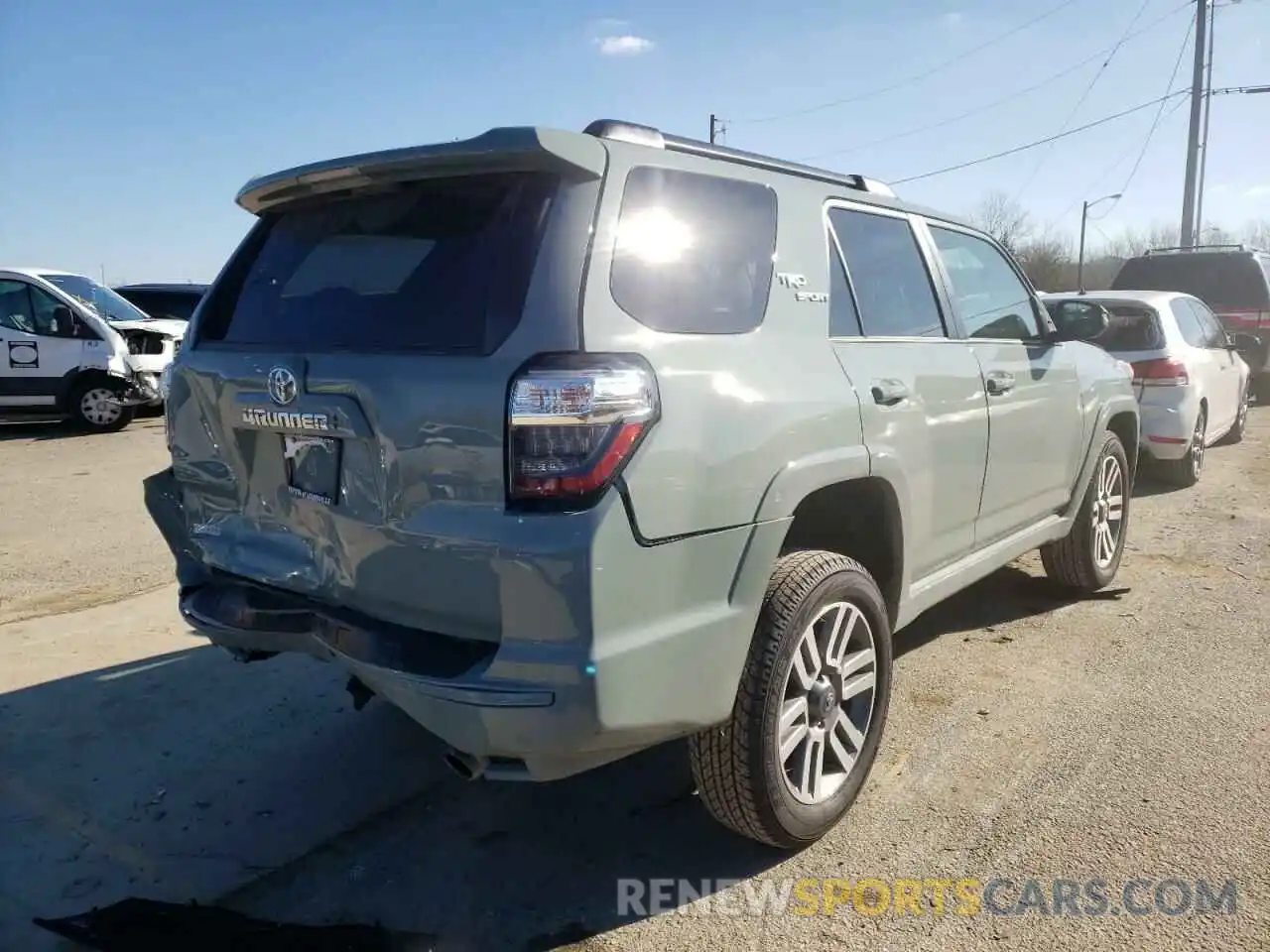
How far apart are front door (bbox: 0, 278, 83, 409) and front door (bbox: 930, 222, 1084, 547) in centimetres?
1137

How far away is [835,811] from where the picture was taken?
3068 millimetres

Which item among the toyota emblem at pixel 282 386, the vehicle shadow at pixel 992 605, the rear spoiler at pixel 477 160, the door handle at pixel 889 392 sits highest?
the rear spoiler at pixel 477 160

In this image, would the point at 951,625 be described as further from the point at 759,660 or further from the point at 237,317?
the point at 237,317

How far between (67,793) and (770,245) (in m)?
2.94

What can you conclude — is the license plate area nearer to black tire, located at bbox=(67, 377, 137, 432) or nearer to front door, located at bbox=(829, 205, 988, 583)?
front door, located at bbox=(829, 205, 988, 583)

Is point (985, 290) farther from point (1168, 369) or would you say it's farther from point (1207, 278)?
point (1207, 278)

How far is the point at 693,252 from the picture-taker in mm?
2748

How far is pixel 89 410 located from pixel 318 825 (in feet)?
36.1

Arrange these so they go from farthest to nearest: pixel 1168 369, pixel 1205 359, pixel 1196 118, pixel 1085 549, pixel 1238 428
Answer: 1. pixel 1196 118
2. pixel 1238 428
3. pixel 1205 359
4. pixel 1168 369
5. pixel 1085 549

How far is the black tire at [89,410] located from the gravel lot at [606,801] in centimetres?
835

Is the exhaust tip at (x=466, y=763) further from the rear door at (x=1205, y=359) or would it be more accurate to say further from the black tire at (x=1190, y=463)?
Result: the rear door at (x=1205, y=359)

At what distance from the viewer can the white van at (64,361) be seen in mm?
12078

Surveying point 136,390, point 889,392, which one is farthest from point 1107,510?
point 136,390

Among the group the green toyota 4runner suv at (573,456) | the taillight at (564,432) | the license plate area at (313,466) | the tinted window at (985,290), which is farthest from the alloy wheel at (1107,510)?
the license plate area at (313,466)
